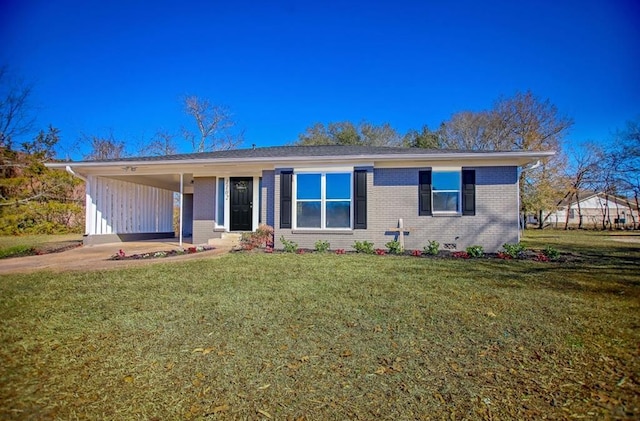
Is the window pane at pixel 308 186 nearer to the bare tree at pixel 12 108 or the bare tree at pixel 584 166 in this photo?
the bare tree at pixel 12 108

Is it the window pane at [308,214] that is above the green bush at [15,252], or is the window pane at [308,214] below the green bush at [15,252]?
above

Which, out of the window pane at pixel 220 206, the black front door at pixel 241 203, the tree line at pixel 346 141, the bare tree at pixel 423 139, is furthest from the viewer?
the bare tree at pixel 423 139

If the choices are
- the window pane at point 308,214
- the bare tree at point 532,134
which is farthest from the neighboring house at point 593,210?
the window pane at point 308,214

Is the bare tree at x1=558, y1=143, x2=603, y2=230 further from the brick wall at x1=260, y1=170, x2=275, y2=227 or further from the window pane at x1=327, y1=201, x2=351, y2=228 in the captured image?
the brick wall at x1=260, y1=170, x2=275, y2=227

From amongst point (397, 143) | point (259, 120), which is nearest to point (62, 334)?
point (259, 120)

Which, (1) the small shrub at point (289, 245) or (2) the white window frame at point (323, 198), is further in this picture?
(2) the white window frame at point (323, 198)

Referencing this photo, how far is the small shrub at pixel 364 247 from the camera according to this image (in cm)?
958

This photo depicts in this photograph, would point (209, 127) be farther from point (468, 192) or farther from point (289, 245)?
point (468, 192)

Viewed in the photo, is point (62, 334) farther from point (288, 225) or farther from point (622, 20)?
point (622, 20)

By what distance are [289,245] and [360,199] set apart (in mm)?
2487

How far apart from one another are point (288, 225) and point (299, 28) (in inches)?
308

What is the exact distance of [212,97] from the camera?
2847cm

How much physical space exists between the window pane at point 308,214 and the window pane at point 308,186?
0.80 ft

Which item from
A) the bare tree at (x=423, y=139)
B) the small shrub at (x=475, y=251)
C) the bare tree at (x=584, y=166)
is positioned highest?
the bare tree at (x=423, y=139)
